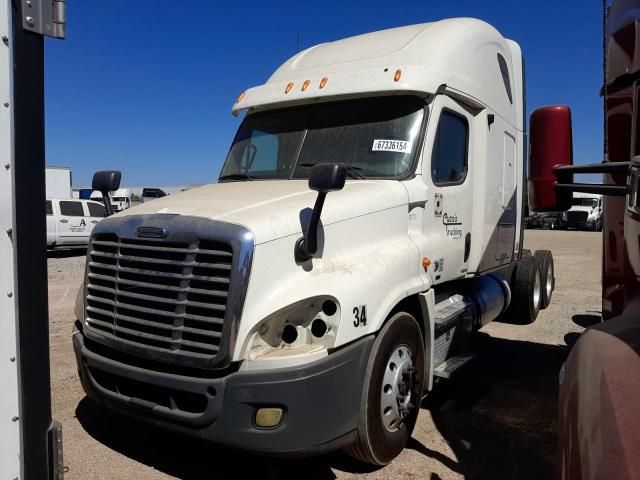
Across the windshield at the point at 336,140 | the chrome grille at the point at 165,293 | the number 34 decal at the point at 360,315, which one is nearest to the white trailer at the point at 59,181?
the windshield at the point at 336,140

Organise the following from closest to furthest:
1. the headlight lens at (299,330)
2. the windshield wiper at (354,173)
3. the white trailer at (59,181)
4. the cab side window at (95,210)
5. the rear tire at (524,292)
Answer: the headlight lens at (299,330) < the windshield wiper at (354,173) < the rear tire at (524,292) < the cab side window at (95,210) < the white trailer at (59,181)

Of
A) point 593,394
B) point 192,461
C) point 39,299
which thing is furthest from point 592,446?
point 192,461

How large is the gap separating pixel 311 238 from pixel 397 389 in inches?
47.7

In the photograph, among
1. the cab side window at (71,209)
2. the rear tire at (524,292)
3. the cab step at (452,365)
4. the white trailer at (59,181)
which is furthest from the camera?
the white trailer at (59,181)

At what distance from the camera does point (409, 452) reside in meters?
3.71

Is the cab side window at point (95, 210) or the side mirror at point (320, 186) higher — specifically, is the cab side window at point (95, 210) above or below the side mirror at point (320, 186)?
above

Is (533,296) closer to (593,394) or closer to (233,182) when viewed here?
(233,182)

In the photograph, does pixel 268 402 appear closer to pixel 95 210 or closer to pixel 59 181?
pixel 95 210

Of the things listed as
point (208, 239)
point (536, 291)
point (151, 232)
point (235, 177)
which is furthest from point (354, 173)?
point (536, 291)

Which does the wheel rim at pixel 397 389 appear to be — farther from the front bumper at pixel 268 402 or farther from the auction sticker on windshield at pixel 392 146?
the auction sticker on windshield at pixel 392 146

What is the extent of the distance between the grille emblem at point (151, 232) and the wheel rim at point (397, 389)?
161 cm

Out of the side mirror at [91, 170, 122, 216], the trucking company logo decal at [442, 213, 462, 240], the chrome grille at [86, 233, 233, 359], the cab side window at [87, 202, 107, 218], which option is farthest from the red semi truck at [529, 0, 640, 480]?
the cab side window at [87, 202, 107, 218]

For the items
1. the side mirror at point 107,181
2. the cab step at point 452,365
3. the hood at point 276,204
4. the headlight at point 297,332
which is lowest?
the cab step at point 452,365

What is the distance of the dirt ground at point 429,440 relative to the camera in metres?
3.45
